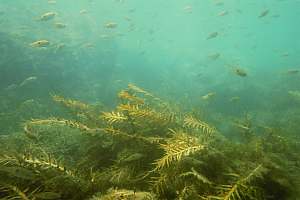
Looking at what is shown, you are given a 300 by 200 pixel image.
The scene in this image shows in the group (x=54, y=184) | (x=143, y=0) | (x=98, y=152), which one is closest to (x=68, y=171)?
(x=54, y=184)

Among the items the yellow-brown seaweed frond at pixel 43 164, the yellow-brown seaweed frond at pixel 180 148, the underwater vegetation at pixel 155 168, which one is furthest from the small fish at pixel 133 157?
the yellow-brown seaweed frond at pixel 43 164

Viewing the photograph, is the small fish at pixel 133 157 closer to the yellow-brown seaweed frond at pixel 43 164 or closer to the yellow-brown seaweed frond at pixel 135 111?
the yellow-brown seaweed frond at pixel 135 111

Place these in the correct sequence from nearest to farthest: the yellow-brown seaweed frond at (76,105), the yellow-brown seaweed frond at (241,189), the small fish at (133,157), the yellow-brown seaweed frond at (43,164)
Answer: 1. the yellow-brown seaweed frond at (241,189)
2. the yellow-brown seaweed frond at (43,164)
3. the small fish at (133,157)
4. the yellow-brown seaweed frond at (76,105)

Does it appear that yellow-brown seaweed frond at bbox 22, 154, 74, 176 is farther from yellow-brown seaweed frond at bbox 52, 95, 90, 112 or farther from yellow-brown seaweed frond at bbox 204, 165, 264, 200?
yellow-brown seaweed frond at bbox 52, 95, 90, 112

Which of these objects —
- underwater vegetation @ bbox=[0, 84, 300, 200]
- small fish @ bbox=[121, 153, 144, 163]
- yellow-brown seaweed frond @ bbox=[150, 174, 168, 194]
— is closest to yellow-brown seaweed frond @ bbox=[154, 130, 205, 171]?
underwater vegetation @ bbox=[0, 84, 300, 200]

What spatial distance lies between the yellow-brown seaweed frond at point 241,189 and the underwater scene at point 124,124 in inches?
0.5

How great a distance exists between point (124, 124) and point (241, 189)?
2333 mm

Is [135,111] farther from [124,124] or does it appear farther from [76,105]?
[76,105]

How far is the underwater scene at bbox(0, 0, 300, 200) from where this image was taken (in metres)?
3.29

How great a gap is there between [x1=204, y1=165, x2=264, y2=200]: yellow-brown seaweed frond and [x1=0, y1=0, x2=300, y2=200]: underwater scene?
0.01 meters

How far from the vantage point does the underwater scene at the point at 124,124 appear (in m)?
3.29

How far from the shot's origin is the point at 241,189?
9.77ft

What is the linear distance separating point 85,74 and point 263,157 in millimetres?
21612

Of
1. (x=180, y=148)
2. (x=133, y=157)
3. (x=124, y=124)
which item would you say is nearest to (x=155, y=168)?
(x=180, y=148)
